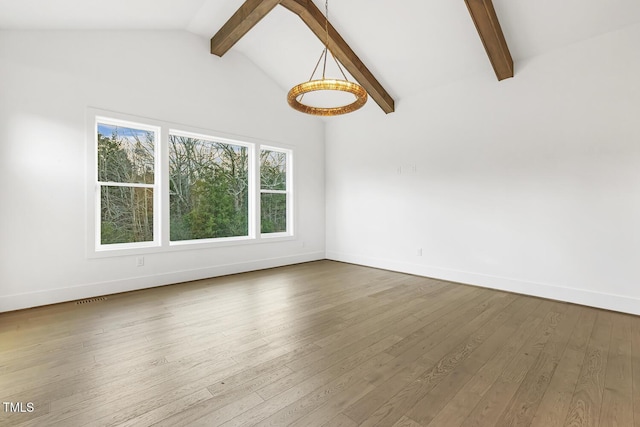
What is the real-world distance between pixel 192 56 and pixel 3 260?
353 centimetres

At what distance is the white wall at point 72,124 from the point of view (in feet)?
10.5

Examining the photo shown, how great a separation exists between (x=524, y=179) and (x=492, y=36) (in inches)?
72.2

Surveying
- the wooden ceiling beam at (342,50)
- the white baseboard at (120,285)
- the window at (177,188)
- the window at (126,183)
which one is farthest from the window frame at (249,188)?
the wooden ceiling beam at (342,50)

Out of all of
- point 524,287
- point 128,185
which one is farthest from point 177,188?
point 524,287

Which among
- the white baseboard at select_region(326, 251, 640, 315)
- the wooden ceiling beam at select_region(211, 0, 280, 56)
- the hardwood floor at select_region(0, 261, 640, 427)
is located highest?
the wooden ceiling beam at select_region(211, 0, 280, 56)

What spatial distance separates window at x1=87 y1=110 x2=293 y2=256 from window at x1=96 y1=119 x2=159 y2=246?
0.4 inches

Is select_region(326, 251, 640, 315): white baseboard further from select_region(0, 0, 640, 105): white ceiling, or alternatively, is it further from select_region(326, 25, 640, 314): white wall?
select_region(0, 0, 640, 105): white ceiling

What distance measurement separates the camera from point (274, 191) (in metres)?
5.76

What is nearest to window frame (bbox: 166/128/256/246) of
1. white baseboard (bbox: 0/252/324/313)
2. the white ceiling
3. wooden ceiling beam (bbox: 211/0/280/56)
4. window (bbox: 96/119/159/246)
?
white baseboard (bbox: 0/252/324/313)

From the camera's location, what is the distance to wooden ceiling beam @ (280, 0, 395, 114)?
3875mm

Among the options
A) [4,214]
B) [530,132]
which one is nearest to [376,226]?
[530,132]

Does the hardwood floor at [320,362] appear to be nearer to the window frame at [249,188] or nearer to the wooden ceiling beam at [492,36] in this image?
the window frame at [249,188]

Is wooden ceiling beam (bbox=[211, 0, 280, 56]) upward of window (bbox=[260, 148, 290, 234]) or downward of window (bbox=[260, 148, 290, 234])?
upward

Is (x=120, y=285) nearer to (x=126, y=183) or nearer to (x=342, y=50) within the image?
(x=126, y=183)
